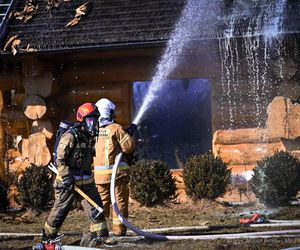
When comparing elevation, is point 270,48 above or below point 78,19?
below

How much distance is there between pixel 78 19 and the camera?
13.1m

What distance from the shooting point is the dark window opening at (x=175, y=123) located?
17250 mm

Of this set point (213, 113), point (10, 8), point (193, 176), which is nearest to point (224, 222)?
point (193, 176)

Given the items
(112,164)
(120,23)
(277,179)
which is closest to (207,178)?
(277,179)

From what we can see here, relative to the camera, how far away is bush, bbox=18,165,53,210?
11.9m

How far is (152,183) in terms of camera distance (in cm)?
1159

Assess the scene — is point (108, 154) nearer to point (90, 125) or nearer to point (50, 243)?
point (90, 125)

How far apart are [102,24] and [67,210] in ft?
19.3

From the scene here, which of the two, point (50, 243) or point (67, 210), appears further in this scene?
point (67, 210)

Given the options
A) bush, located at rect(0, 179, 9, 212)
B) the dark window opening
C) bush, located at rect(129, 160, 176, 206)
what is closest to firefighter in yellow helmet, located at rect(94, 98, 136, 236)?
bush, located at rect(129, 160, 176, 206)

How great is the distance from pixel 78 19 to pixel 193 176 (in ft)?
13.3

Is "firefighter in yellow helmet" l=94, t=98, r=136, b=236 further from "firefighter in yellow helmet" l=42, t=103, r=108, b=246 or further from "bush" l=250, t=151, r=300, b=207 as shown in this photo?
"bush" l=250, t=151, r=300, b=207

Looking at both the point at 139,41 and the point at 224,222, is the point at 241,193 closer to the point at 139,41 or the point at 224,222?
the point at 224,222

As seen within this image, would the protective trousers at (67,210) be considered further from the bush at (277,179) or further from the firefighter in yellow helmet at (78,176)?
the bush at (277,179)
